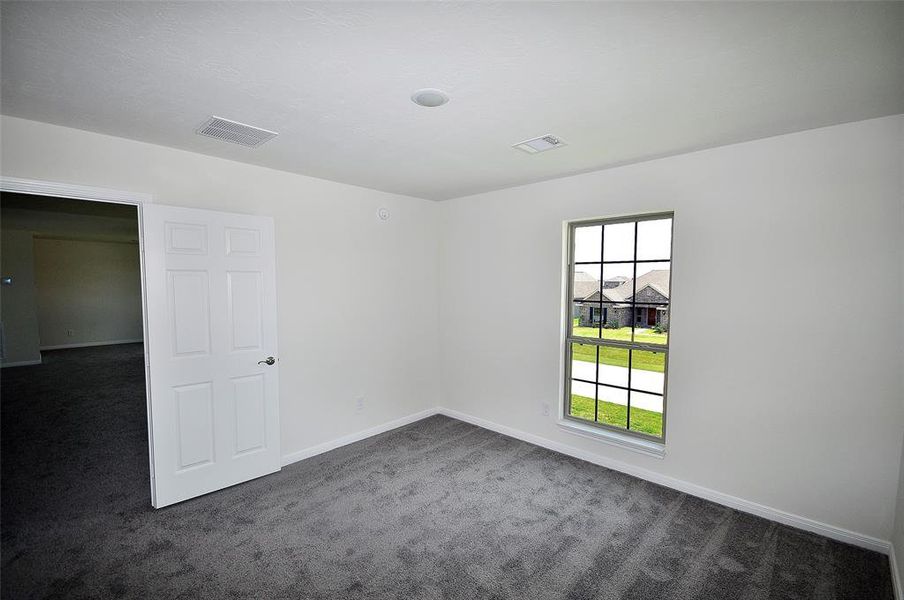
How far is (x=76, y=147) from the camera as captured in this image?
2564mm

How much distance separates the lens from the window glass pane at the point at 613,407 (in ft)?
11.7

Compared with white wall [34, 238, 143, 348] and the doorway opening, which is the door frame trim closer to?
the doorway opening

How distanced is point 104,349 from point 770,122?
12.4 meters

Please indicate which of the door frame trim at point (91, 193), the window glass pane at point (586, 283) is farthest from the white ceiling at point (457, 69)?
the window glass pane at point (586, 283)

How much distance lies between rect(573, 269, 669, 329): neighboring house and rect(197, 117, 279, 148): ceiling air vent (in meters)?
2.87

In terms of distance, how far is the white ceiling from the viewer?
143cm

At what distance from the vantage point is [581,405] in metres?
3.86

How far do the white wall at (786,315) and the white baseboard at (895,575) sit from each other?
0.39ft

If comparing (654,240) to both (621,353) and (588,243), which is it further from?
(621,353)

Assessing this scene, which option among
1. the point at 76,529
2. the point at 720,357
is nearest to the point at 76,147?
the point at 76,529

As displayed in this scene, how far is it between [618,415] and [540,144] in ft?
8.08

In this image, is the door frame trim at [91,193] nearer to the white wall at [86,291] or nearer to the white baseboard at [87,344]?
the white wall at [86,291]

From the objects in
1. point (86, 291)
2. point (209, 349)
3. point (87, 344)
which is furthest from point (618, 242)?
point (87, 344)

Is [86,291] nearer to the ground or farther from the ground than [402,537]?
farther from the ground
